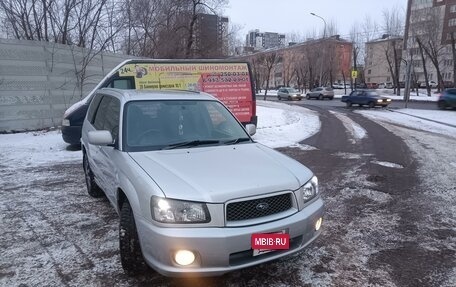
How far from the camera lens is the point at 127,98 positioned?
14.1 feet

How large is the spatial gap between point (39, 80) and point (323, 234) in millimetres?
11535

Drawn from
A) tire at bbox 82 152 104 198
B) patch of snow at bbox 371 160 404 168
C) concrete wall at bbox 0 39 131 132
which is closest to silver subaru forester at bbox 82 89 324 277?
tire at bbox 82 152 104 198

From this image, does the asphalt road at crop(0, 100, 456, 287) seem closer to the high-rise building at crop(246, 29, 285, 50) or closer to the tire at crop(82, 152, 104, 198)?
the tire at crop(82, 152, 104, 198)

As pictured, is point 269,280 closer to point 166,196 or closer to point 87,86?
point 166,196

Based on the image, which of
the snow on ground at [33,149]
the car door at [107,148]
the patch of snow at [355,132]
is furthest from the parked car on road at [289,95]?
the car door at [107,148]

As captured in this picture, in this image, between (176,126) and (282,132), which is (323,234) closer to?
(176,126)

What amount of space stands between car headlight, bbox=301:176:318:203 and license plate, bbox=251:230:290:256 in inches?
18.0

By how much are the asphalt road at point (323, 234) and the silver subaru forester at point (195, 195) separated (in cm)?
44

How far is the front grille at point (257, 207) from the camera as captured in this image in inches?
114

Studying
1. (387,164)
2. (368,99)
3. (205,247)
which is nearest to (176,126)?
(205,247)

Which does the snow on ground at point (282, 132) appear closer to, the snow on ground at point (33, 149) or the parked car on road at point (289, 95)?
the snow on ground at point (33, 149)

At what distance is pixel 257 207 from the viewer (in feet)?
9.75

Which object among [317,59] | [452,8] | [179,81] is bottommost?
[179,81]

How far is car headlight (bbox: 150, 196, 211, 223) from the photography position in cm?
284
